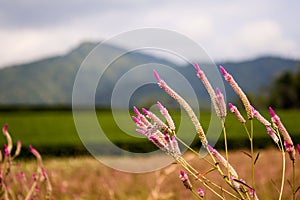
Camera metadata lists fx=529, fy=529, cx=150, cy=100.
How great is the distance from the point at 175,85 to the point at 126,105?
181 millimetres

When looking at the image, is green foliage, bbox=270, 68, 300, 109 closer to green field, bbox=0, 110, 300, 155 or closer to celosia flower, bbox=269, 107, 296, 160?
green field, bbox=0, 110, 300, 155

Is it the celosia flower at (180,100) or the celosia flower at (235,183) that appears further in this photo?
the celosia flower at (235,183)

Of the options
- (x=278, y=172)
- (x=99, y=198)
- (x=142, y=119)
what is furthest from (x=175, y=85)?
(x=278, y=172)

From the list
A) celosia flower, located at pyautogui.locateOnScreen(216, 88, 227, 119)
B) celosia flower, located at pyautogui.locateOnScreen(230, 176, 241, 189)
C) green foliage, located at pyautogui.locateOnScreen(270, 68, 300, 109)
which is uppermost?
celosia flower, located at pyautogui.locateOnScreen(216, 88, 227, 119)

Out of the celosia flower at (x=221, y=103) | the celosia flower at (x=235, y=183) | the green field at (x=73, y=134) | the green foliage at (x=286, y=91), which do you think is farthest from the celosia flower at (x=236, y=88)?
the green foliage at (x=286, y=91)

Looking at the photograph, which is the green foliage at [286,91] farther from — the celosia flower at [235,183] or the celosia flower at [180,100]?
the celosia flower at [180,100]

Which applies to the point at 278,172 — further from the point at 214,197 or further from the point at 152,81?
the point at 152,81

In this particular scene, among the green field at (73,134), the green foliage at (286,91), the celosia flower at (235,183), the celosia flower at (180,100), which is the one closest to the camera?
the celosia flower at (180,100)

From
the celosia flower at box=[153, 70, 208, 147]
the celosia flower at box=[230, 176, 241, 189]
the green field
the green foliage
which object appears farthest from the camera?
the green foliage

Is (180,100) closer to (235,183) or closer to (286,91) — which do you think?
(235,183)

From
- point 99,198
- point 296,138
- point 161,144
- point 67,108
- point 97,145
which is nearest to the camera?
point 161,144

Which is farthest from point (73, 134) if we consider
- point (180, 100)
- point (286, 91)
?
point (286, 91)

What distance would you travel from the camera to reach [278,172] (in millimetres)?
6070

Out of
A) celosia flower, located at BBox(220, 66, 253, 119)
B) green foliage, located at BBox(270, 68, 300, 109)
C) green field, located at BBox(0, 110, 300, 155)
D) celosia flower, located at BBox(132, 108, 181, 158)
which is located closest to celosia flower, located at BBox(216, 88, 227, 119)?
celosia flower, located at BBox(220, 66, 253, 119)
